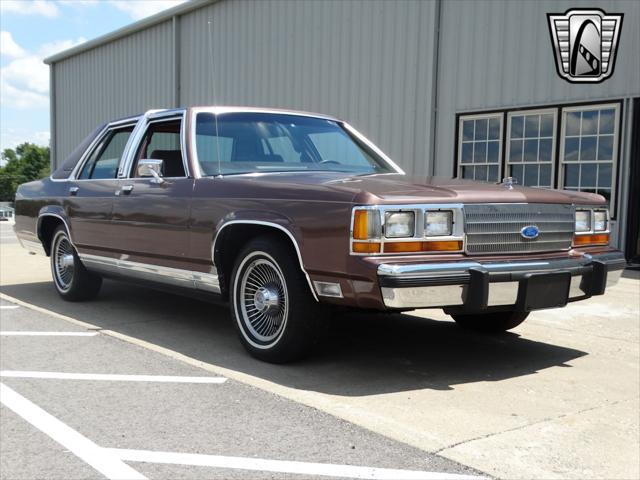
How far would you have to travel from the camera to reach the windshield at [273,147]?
4.95 metres

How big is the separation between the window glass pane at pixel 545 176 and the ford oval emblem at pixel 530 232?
23.9ft

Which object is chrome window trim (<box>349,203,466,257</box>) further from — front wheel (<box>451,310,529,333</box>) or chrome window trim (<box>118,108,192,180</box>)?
chrome window trim (<box>118,108,192,180</box>)

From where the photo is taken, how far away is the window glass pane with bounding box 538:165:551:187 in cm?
1098

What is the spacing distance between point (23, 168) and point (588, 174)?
139 meters

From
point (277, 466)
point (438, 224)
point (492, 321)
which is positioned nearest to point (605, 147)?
point (492, 321)

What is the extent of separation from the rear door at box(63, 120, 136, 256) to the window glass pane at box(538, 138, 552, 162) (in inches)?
281

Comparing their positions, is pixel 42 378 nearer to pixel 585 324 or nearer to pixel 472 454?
pixel 472 454

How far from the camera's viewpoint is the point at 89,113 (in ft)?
78.3

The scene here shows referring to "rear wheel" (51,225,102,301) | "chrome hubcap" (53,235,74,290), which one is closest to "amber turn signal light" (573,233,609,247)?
"rear wheel" (51,225,102,301)

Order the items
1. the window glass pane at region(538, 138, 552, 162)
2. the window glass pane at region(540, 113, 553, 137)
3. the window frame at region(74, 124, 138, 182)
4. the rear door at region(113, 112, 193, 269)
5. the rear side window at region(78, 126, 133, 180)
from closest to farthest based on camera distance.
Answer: the rear door at region(113, 112, 193, 269) → the rear side window at region(78, 126, 133, 180) → the window frame at region(74, 124, 138, 182) → the window glass pane at region(540, 113, 553, 137) → the window glass pane at region(538, 138, 552, 162)

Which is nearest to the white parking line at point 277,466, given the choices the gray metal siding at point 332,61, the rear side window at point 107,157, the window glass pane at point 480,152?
the rear side window at point 107,157

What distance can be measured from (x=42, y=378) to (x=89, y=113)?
21457 mm

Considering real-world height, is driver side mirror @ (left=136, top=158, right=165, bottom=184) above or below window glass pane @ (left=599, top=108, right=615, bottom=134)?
below

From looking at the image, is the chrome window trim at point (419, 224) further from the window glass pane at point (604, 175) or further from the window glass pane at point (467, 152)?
the window glass pane at point (467, 152)
